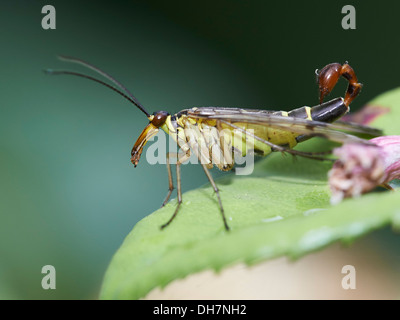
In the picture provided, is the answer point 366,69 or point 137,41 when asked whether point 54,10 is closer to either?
point 137,41

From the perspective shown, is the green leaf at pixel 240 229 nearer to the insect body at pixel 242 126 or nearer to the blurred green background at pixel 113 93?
the insect body at pixel 242 126

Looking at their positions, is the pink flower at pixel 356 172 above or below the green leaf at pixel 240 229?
above

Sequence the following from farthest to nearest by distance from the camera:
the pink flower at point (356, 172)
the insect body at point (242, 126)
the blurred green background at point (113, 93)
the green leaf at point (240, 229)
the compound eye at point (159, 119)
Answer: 1. the blurred green background at point (113, 93)
2. the compound eye at point (159, 119)
3. the insect body at point (242, 126)
4. the pink flower at point (356, 172)
5. the green leaf at point (240, 229)

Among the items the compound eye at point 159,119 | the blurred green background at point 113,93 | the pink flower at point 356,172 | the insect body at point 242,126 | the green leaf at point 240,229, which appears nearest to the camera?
the green leaf at point 240,229

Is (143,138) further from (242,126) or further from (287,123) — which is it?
(287,123)

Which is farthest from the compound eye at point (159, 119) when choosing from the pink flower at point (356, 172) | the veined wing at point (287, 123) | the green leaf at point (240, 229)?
the pink flower at point (356, 172)

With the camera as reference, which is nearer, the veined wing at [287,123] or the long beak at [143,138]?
the veined wing at [287,123]

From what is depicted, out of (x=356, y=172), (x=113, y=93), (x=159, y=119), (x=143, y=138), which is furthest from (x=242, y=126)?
(x=113, y=93)

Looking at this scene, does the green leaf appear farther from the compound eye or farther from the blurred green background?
the blurred green background

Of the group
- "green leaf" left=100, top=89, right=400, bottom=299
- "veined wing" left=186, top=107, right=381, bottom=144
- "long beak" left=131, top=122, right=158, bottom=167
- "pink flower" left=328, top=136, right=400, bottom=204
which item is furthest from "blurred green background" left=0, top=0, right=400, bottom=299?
"pink flower" left=328, top=136, right=400, bottom=204
